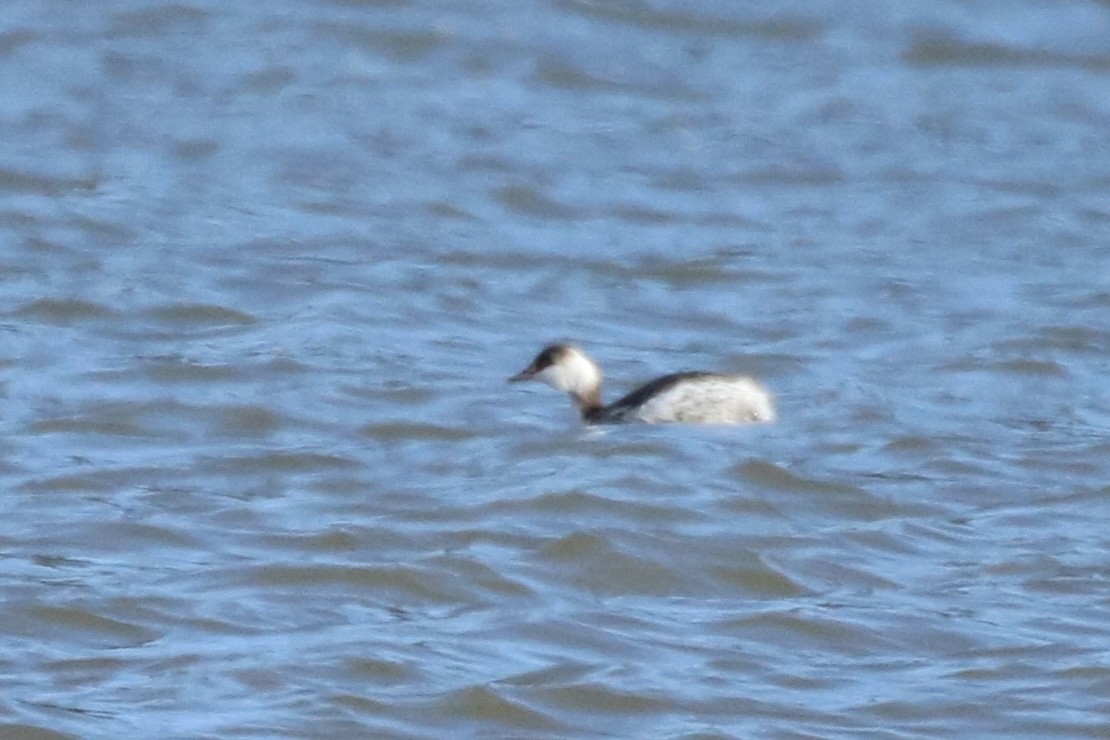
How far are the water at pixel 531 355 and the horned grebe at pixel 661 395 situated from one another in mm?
116

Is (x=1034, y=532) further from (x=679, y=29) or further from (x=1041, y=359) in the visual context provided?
(x=679, y=29)

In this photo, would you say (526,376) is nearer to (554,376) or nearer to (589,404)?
(554,376)

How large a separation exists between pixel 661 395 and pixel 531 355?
132 cm

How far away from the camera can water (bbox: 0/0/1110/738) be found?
21.0ft

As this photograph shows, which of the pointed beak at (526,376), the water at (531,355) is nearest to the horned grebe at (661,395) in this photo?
the pointed beak at (526,376)

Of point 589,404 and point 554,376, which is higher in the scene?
point 554,376

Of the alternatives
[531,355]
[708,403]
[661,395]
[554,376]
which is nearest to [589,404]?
[554,376]

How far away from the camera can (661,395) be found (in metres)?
9.42

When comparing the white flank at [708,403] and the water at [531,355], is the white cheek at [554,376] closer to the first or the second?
the water at [531,355]

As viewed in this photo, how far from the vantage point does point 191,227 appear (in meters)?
12.3

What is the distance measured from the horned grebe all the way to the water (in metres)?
0.12

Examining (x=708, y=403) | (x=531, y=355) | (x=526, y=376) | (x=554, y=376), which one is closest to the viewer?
(x=708, y=403)

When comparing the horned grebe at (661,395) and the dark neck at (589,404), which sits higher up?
the horned grebe at (661,395)

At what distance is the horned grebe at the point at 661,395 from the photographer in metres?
9.37
